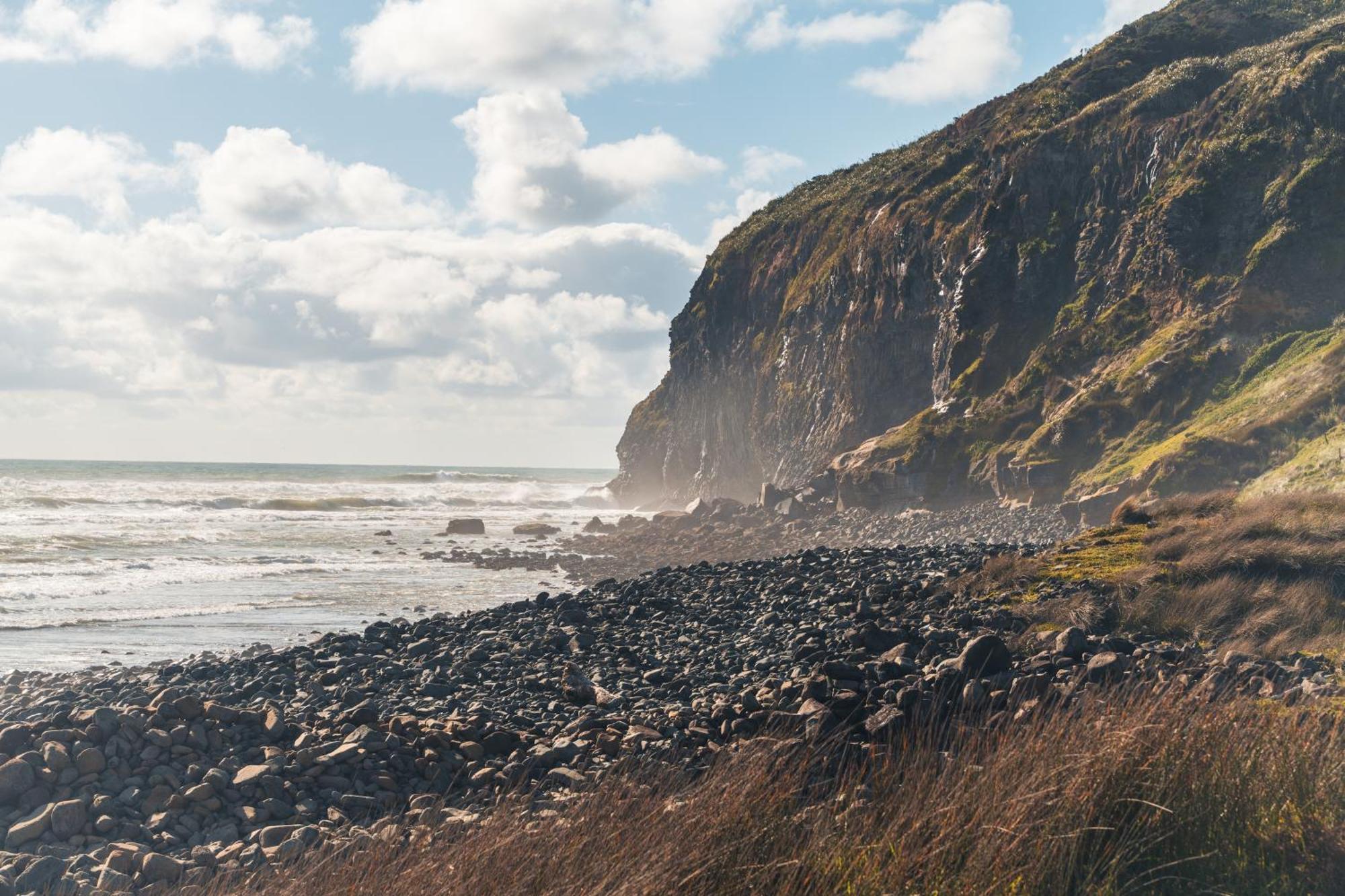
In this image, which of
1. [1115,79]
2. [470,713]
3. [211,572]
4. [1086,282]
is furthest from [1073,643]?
[1115,79]

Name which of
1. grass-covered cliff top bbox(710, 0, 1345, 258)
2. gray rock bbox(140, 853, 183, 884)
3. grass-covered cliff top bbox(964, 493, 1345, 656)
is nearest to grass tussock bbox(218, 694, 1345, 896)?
gray rock bbox(140, 853, 183, 884)

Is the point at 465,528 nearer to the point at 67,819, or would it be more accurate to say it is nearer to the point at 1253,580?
the point at 1253,580

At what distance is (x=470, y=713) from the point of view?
35.4 feet

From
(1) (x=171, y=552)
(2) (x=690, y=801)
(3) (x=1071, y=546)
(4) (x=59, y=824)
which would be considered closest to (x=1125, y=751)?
(2) (x=690, y=801)

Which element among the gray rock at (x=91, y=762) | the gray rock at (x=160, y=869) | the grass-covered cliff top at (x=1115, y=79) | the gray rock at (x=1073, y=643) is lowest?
the gray rock at (x=160, y=869)

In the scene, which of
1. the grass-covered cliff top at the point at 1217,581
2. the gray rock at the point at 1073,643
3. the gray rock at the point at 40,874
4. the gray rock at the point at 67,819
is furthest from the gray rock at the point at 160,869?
the grass-covered cliff top at the point at 1217,581

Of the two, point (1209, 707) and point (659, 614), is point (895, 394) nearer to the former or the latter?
point (659, 614)

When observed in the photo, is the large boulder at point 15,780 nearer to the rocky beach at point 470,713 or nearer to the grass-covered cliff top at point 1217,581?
Result: the rocky beach at point 470,713

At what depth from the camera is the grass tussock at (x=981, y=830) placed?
445 cm

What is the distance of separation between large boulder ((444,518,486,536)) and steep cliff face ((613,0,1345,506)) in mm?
17989

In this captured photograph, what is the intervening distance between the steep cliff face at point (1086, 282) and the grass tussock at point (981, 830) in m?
23.2

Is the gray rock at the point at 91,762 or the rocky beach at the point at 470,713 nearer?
the rocky beach at the point at 470,713

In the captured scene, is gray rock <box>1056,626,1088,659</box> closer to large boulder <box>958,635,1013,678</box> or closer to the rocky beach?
the rocky beach

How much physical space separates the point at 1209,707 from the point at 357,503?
7136 cm
